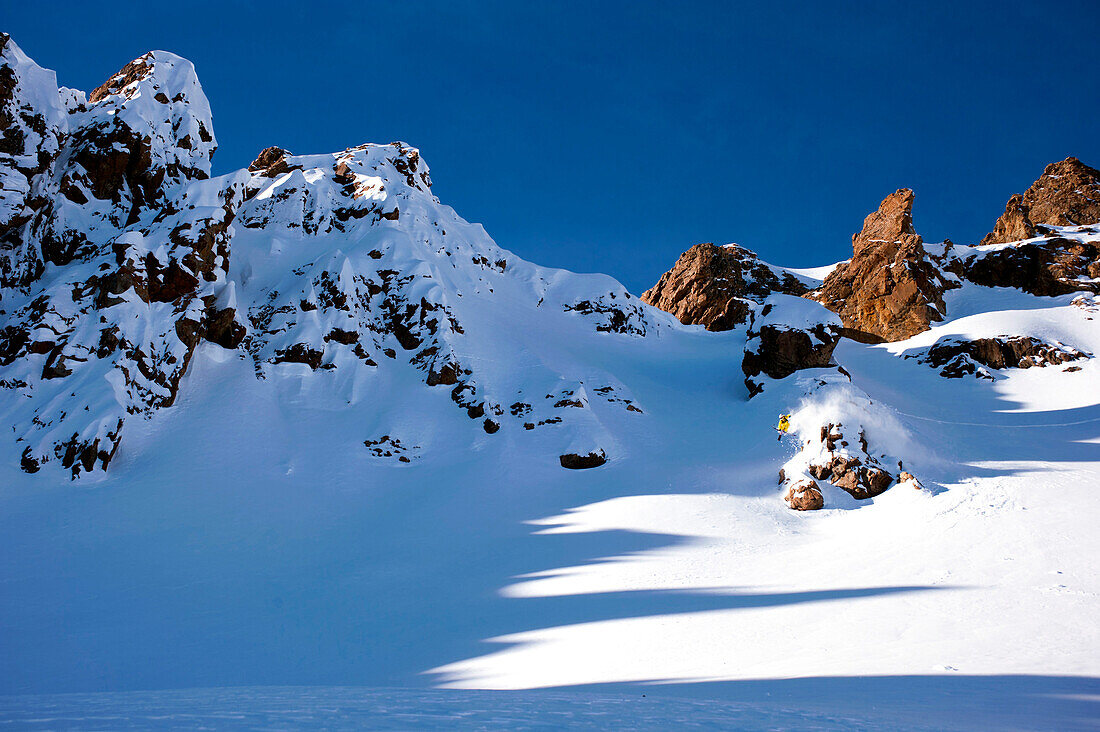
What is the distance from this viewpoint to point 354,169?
155ft

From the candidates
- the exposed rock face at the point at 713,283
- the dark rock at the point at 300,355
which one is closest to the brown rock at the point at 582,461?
the dark rock at the point at 300,355

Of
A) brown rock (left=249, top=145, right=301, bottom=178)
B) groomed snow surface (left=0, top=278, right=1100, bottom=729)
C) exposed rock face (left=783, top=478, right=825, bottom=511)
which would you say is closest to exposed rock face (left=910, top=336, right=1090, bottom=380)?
groomed snow surface (left=0, top=278, right=1100, bottom=729)

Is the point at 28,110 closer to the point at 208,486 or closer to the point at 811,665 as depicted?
the point at 208,486

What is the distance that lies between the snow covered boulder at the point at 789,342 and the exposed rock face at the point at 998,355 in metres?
14.1

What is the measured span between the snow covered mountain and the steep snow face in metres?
0.18

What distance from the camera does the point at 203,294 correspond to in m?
31.3

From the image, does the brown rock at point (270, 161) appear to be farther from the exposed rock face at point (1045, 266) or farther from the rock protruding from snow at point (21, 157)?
the exposed rock face at point (1045, 266)

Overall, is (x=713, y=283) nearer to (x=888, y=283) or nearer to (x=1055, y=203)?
(x=888, y=283)

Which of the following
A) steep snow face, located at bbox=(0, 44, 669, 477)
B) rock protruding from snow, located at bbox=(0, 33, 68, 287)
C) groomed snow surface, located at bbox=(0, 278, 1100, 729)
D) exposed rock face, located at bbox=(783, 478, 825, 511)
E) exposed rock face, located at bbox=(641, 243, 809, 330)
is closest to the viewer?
groomed snow surface, located at bbox=(0, 278, 1100, 729)

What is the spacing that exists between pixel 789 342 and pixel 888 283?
28.5 m

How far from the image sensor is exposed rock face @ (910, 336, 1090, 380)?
40.5 metres

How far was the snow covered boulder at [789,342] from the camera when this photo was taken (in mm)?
33938

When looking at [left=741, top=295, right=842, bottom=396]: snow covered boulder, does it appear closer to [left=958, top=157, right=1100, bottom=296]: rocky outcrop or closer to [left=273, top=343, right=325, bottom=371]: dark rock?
[left=273, top=343, right=325, bottom=371]: dark rock

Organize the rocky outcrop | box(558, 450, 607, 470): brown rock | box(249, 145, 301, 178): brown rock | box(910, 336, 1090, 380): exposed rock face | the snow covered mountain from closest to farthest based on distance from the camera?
1. the snow covered mountain
2. box(558, 450, 607, 470): brown rock
3. box(910, 336, 1090, 380): exposed rock face
4. box(249, 145, 301, 178): brown rock
5. the rocky outcrop
